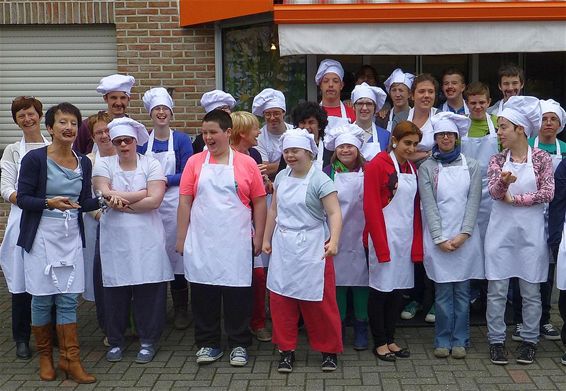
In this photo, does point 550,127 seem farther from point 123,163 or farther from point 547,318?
point 123,163

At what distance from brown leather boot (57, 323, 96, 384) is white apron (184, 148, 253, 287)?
2.82ft

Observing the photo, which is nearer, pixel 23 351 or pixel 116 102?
pixel 23 351

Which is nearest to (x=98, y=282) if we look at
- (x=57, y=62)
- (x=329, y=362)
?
(x=329, y=362)

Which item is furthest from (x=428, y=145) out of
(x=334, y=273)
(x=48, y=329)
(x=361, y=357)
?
(x=48, y=329)

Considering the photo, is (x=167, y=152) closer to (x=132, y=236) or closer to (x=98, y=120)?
(x=98, y=120)

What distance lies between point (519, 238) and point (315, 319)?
147cm

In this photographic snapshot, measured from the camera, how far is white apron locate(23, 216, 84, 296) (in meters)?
4.70

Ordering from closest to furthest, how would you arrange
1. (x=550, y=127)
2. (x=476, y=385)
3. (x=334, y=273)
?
(x=476, y=385), (x=334, y=273), (x=550, y=127)

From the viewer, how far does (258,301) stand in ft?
18.3

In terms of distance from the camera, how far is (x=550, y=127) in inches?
212

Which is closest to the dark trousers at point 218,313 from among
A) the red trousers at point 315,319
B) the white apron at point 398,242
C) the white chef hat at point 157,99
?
the red trousers at point 315,319

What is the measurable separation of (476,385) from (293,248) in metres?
1.44

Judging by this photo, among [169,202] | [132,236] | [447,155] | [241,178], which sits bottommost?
[132,236]

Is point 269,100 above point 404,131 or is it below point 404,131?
above
